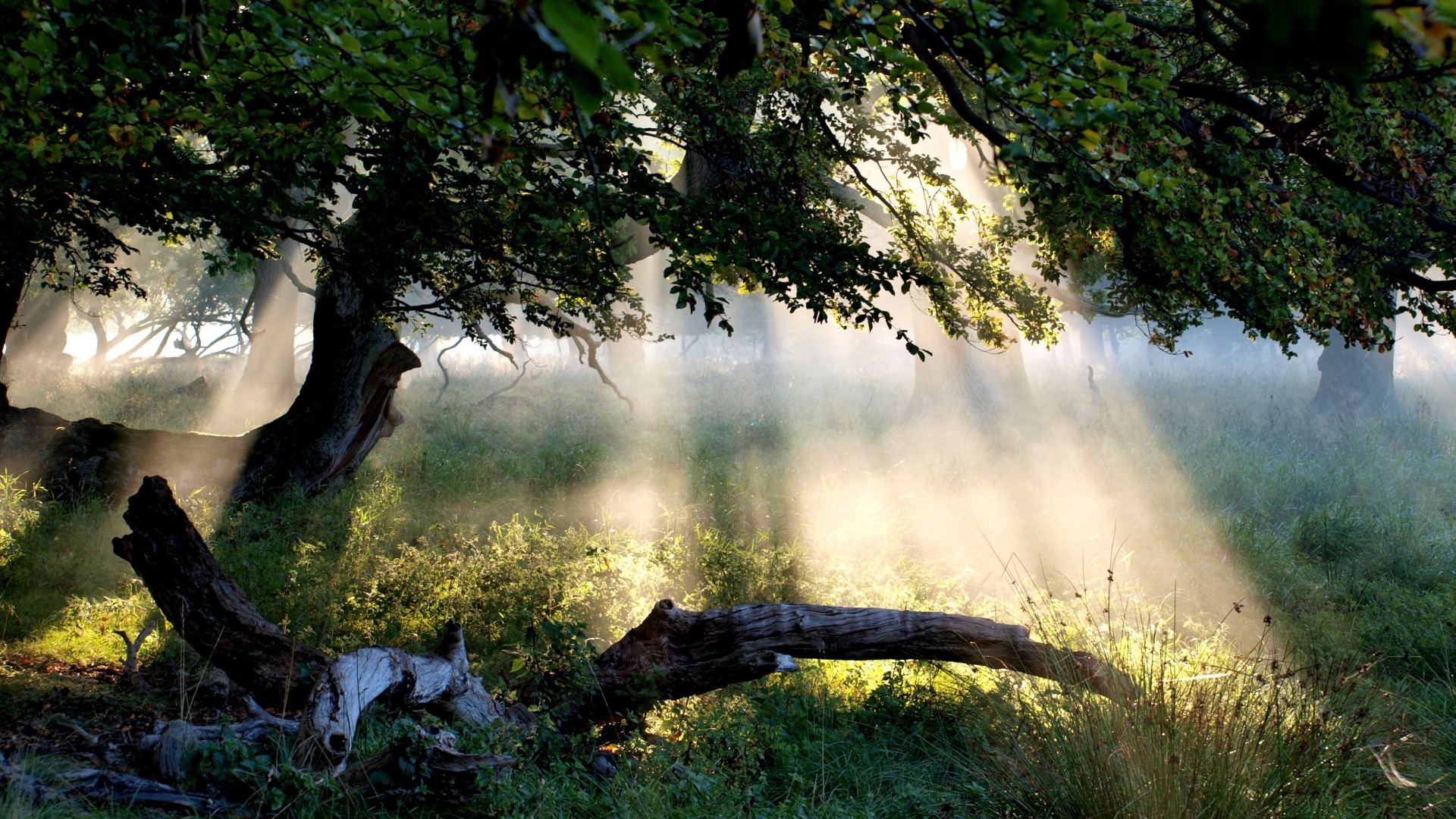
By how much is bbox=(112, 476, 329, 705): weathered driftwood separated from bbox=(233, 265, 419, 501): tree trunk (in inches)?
180

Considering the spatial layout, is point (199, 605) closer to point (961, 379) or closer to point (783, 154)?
point (783, 154)

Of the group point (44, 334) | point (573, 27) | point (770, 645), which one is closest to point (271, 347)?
point (44, 334)

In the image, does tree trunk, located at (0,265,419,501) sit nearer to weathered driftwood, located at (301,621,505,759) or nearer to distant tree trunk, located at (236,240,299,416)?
weathered driftwood, located at (301,621,505,759)

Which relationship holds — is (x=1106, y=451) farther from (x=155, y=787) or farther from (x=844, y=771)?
(x=155, y=787)

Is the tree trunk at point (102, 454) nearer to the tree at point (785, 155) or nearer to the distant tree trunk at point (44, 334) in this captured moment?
the tree at point (785, 155)

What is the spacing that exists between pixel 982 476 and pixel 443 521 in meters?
6.70

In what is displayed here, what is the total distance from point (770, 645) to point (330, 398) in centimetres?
673

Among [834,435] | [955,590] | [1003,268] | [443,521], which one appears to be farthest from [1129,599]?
[834,435]

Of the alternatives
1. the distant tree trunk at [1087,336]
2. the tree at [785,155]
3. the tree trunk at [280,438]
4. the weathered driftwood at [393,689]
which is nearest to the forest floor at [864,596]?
the weathered driftwood at [393,689]

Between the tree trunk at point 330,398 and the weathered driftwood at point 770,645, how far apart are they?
19.3 ft

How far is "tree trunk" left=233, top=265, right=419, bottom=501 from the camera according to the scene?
388 inches

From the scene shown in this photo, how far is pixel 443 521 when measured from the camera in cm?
963

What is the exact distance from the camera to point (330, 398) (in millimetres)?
9977

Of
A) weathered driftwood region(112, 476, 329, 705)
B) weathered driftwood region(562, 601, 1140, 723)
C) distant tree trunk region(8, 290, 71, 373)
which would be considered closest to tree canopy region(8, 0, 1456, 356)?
weathered driftwood region(562, 601, 1140, 723)
